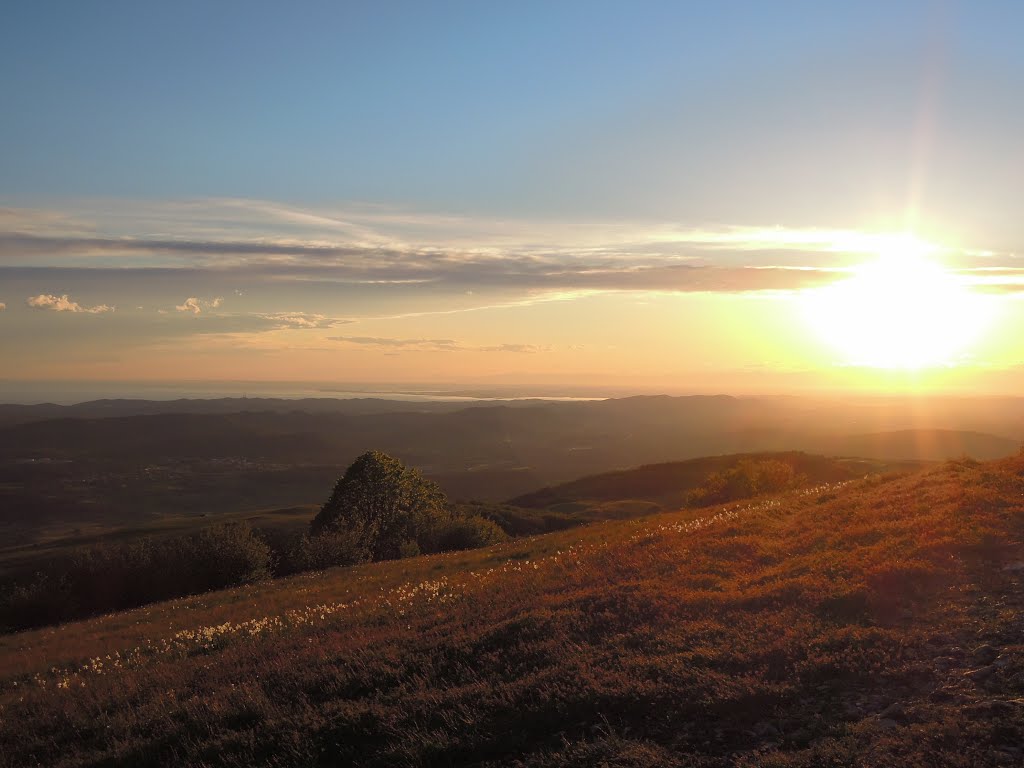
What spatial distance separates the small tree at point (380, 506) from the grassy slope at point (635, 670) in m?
43.2

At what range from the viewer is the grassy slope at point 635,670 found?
8156 millimetres

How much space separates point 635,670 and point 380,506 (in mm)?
58445

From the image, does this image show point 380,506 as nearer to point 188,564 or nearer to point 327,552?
point 327,552

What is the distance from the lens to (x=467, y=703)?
9680 millimetres

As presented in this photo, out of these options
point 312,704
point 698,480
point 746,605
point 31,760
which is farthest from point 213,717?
point 698,480

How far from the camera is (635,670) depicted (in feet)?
32.4

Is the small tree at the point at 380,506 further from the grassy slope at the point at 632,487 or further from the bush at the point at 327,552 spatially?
the grassy slope at the point at 632,487

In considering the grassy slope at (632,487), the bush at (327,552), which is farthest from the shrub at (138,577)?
the grassy slope at (632,487)

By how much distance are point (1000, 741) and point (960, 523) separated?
892cm

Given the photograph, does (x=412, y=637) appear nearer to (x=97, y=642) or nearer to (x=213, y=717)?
(x=213, y=717)

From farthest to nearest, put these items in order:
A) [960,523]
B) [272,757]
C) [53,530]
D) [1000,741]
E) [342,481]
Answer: [53,530] → [342,481] → [960,523] → [272,757] → [1000,741]

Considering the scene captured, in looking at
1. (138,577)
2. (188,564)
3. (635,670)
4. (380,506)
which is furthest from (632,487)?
(635,670)

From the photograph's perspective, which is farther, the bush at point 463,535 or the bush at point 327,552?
the bush at point 463,535

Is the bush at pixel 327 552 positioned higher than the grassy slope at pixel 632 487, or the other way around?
the bush at pixel 327 552
